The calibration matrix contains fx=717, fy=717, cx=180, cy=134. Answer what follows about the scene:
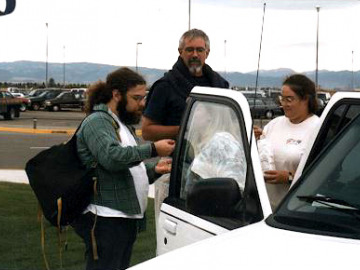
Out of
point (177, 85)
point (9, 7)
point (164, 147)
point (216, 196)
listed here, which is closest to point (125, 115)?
point (164, 147)

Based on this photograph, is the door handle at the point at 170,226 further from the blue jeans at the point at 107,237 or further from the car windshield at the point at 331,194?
the car windshield at the point at 331,194

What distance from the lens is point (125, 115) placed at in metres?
4.65

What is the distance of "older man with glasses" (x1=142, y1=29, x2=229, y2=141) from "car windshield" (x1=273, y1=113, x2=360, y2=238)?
197 cm

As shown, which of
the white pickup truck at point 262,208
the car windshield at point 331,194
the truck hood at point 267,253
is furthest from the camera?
the car windshield at point 331,194

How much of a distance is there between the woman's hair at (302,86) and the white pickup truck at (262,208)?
802mm

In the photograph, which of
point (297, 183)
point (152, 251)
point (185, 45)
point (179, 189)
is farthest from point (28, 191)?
point (297, 183)

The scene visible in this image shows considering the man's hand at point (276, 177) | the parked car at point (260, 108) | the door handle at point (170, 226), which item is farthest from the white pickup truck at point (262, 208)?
the man's hand at point (276, 177)

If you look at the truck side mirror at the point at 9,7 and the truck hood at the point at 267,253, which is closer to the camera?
the truck hood at the point at 267,253

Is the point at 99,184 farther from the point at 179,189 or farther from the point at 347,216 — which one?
the point at 347,216

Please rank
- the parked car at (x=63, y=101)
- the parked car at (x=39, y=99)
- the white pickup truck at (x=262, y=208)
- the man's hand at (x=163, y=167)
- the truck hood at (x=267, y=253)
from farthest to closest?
the parked car at (x=39, y=99), the parked car at (x=63, y=101), the man's hand at (x=163, y=167), the white pickup truck at (x=262, y=208), the truck hood at (x=267, y=253)

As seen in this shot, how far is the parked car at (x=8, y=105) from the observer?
36500 mm

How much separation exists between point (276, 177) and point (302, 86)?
2.96ft

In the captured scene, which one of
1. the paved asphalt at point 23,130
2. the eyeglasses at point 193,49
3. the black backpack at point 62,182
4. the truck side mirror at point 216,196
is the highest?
the eyeglasses at point 193,49

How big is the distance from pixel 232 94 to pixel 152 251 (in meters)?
4.28
